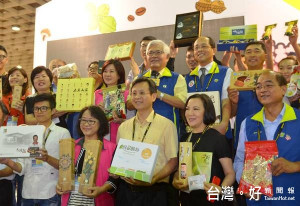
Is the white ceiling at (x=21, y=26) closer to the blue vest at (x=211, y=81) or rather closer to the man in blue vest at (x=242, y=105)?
the blue vest at (x=211, y=81)

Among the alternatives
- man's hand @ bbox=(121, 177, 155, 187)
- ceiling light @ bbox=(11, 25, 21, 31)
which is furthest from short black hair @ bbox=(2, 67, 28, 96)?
ceiling light @ bbox=(11, 25, 21, 31)

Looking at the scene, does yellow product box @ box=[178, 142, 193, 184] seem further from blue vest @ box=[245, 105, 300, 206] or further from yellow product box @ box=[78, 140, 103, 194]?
yellow product box @ box=[78, 140, 103, 194]

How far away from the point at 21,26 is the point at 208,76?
798 centimetres

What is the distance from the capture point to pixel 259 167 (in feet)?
7.62

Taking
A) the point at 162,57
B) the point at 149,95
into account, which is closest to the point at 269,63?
the point at 162,57

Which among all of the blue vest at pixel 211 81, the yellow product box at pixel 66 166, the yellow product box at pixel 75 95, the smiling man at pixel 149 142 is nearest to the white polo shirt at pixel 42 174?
the yellow product box at pixel 66 166

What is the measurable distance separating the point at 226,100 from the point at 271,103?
2.18 ft

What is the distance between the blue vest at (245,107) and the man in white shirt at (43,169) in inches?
63.2

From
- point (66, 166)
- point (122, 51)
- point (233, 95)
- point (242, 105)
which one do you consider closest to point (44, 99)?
point (66, 166)

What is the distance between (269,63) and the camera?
13.1 feet

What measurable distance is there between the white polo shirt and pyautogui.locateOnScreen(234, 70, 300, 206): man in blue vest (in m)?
1.53

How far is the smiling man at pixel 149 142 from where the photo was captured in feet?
8.79

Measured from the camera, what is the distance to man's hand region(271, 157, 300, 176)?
2312 mm

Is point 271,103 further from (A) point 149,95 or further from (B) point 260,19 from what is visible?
(B) point 260,19
